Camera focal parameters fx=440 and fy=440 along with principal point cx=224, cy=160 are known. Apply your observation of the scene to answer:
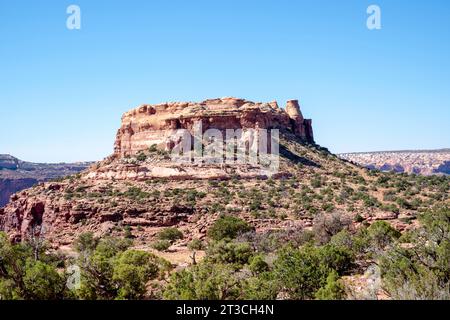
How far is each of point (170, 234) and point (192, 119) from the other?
81.1 ft

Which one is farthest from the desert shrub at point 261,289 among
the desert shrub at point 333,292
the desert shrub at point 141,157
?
the desert shrub at point 141,157

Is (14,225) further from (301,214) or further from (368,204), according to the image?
(368,204)

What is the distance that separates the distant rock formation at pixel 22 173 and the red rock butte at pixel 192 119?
3898 centimetres

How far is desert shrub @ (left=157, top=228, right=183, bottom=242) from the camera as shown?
34.9m

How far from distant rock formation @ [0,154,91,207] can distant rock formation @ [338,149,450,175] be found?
85.0m

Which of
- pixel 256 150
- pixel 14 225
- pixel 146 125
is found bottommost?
pixel 14 225

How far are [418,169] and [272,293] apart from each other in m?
138

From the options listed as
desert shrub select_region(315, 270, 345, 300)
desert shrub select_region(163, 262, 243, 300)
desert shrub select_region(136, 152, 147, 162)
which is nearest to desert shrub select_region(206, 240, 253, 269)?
desert shrub select_region(163, 262, 243, 300)

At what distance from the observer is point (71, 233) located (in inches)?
1548

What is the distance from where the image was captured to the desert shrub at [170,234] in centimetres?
3494

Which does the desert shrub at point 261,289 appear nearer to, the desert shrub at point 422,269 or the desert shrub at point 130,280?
the desert shrub at point 422,269

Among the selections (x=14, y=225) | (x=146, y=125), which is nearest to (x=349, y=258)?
Result: (x=14, y=225)

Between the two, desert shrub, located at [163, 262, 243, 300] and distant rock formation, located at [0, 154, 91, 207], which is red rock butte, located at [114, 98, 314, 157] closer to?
distant rock formation, located at [0, 154, 91, 207]

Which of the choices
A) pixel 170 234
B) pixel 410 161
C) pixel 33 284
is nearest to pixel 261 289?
pixel 33 284
